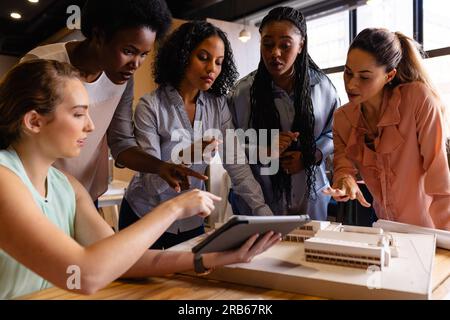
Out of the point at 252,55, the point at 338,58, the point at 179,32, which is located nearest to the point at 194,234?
the point at 179,32

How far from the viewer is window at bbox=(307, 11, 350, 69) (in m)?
4.77

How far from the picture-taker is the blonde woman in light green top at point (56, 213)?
0.77 meters

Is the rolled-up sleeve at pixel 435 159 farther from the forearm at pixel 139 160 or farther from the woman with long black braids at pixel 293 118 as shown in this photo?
the forearm at pixel 139 160

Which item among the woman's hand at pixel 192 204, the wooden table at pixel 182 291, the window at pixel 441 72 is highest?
the window at pixel 441 72

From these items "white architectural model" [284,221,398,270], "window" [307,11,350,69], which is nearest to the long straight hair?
"white architectural model" [284,221,398,270]

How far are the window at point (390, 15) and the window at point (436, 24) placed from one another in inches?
5.4

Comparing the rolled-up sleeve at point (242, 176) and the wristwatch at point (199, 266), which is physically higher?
the rolled-up sleeve at point (242, 176)

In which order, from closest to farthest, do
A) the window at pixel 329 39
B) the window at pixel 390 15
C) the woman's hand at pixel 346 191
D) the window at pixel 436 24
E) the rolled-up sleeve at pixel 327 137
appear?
1. the woman's hand at pixel 346 191
2. the rolled-up sleeve at pixel 327 137
3. the window at pixel 436 24
4. the window at pixel 390 15
5. the window at pixel 329 39

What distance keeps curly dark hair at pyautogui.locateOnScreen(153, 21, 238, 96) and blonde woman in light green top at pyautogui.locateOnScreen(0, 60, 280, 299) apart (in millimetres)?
651

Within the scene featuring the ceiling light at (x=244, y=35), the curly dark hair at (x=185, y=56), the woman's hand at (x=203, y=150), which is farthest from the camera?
the ceiling light at (x=244, y=35)

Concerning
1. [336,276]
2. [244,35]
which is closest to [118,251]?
[336,276]

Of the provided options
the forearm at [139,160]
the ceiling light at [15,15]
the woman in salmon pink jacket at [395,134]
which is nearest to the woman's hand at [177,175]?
the forearm at [139,160]

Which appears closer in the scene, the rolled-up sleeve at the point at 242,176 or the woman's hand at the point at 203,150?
the woman's hand at the point at 203,150
